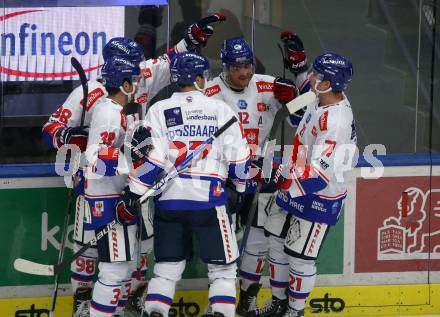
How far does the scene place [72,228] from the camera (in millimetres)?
7242

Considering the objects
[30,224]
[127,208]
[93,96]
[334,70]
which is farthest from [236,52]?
[30,224]

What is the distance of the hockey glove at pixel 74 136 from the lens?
22.7 ft

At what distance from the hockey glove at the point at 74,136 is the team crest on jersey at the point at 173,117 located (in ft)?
1.71

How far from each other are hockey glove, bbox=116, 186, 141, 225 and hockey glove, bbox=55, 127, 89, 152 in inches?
14.2

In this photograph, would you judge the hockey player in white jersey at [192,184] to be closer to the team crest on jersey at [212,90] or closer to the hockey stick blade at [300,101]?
the hockey stick blade at [300,101]

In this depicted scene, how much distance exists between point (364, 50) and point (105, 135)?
1911mm

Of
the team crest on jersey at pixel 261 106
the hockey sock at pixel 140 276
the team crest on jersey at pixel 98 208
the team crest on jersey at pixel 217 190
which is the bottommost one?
the hockey sock at pixel 140 276

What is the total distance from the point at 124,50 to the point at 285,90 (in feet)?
2.76

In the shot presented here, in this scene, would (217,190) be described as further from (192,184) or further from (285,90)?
(285,90)

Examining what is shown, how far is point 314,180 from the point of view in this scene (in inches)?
270

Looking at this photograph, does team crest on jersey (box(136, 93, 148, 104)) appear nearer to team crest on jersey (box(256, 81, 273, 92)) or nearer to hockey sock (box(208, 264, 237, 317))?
team crest on jersey (box(256, 81, 273, 92))

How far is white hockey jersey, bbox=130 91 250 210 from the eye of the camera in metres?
6.61

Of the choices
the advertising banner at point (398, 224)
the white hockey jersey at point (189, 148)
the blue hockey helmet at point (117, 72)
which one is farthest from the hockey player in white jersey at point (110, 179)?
the advertising banner at point (398, 224)

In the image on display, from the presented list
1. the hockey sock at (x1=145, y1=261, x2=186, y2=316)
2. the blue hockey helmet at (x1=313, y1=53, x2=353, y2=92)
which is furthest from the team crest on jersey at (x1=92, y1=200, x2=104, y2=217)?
the blue hockey helmet at (x1=313, y1=53, x2=353, y2=92)
